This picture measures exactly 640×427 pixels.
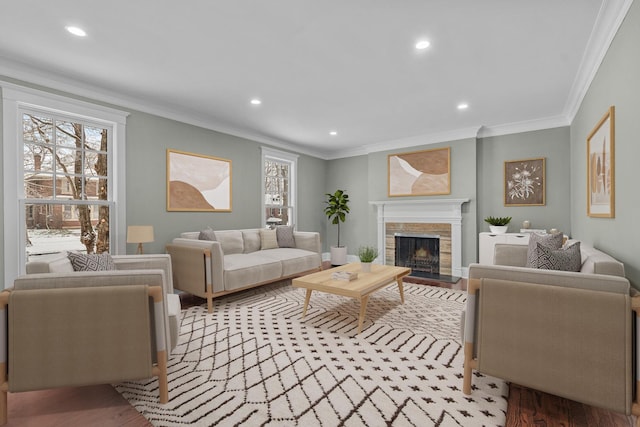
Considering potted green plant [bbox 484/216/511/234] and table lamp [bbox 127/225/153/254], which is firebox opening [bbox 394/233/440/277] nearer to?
potted green plant [bbox 484/216/511/234]

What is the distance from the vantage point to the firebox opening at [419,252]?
5473 millimetres

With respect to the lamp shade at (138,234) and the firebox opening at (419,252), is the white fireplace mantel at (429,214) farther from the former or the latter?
the lamp shade at (138,234)

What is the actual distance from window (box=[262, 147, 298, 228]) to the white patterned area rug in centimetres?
283

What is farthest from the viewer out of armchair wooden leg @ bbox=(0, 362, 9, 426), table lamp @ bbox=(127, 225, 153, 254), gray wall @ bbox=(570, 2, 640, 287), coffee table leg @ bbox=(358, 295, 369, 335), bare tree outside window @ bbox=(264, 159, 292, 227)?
bare tree outside window @ bbox=(264, 159, 292, 227)

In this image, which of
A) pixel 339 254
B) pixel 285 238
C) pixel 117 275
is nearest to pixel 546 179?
pixel 339 254

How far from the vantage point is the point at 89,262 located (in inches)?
89.3

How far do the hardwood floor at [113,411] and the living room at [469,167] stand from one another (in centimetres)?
89

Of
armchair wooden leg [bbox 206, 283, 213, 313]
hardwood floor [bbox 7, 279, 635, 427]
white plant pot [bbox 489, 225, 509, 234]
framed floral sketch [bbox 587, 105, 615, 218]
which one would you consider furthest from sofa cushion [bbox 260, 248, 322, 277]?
framed floral sketch [bbox 587, 105, 615, 218]

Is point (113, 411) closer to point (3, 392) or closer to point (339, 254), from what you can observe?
point (3, 392)

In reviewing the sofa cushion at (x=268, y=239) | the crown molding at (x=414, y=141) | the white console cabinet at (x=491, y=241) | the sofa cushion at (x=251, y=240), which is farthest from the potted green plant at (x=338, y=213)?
the white console cabinet at (x=491, y=241)

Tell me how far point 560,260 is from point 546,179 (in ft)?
10.4

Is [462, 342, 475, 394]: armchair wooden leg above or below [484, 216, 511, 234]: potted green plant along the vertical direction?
below

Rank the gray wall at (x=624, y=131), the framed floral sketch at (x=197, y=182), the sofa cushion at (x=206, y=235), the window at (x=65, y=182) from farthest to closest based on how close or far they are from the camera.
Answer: the framed floral sketch at (x=197, y=182) < the sofa cushion at (x=206, y=235) < the window at (x=65, y=182) < the gray wall at (x=624, y=131)

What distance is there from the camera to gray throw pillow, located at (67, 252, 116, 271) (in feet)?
7.34
